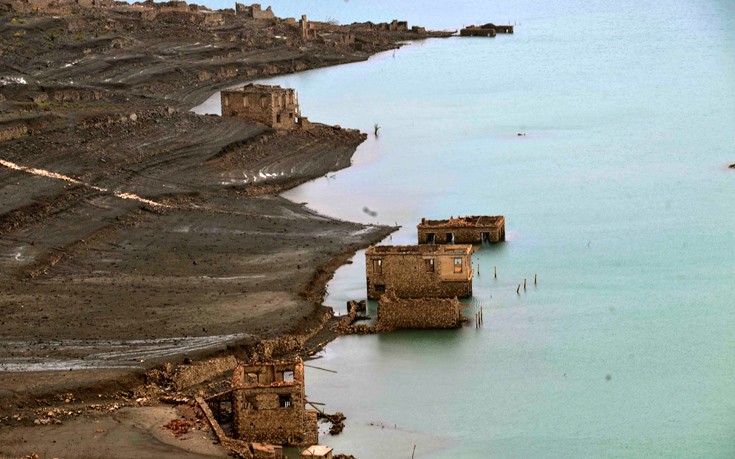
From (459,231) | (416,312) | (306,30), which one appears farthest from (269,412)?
(306,30)

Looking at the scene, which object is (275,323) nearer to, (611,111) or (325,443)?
(325,443)

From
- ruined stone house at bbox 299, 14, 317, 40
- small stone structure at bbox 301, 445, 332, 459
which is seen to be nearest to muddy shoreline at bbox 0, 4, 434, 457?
small stone structure at bbox 301, 445, 332, 459

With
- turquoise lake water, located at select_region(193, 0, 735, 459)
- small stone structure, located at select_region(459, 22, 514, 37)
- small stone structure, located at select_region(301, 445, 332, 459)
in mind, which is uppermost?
small stone structure, located at select_region(301, 445, 332, 459)

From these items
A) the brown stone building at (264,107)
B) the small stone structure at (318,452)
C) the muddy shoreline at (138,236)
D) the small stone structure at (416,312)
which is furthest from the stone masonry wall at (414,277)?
the brown stone building at (264,107)

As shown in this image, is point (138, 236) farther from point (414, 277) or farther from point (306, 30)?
point (306, 30)

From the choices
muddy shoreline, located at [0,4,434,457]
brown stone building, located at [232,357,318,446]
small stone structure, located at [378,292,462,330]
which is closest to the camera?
brown stone building, located at [232,357,318,446]

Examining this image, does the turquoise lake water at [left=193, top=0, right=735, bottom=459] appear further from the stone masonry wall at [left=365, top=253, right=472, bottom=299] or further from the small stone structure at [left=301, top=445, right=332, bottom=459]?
the small stone structure at [left=301, top=445, right=332, bottom=459]

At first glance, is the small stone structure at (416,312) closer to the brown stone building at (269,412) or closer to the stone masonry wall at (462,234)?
the stone masonry wall at (462,234)
